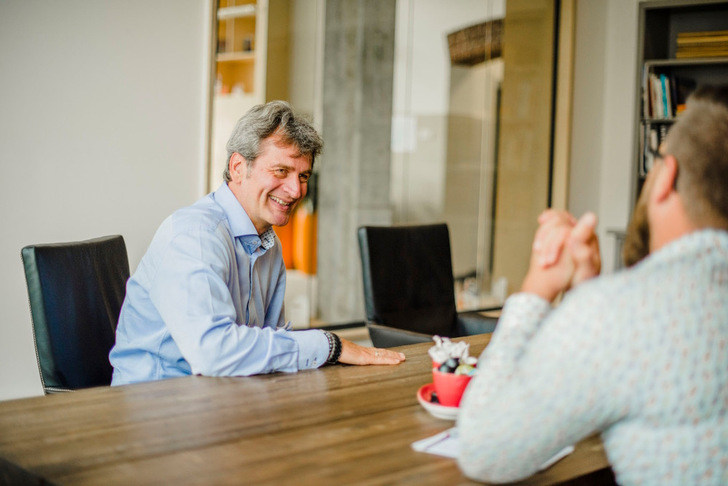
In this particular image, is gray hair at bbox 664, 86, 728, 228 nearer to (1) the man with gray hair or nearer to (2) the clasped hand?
(2) the clasped hand

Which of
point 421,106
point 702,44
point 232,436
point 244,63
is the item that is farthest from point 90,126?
point 702,44

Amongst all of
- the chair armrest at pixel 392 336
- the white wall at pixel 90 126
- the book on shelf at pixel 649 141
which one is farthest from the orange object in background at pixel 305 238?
the book on shelf at pixel 649 141

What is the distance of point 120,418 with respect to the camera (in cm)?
137

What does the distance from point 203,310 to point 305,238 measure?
266 cm

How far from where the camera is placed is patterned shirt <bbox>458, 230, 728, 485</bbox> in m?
0.97

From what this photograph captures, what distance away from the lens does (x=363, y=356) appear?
189 centimetres

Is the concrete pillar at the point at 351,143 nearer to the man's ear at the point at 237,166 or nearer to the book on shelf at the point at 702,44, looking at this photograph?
the book on shelf at the point at 702,44

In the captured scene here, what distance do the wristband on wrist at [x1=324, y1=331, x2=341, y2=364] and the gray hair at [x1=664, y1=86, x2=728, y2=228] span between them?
1004mm

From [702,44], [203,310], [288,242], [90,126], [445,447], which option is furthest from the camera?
[702,44]

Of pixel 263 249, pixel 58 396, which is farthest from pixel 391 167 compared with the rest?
pixel 58 396

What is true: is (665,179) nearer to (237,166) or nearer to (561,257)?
(561,257)

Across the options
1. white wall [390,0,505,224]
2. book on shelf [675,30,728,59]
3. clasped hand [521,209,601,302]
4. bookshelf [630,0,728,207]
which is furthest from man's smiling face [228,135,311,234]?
book on shelf [675,30,728,59]

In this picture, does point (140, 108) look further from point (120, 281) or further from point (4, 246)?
point (120, 281)

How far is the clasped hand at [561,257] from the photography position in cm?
115
